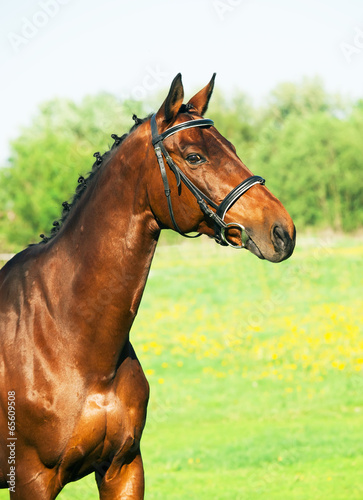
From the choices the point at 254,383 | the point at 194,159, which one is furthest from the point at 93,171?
the point at 254,383

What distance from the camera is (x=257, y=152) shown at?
46.5 metres

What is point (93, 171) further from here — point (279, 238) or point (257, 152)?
point (257, 152)

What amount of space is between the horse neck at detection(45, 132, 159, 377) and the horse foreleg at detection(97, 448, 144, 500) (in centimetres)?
63

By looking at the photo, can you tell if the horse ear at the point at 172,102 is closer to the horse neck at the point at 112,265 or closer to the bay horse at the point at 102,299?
the bay horse at the point at 102,299

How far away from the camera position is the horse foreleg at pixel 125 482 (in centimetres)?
360

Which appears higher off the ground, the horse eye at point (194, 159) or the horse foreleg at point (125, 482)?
the horse eye at point (194, 159)

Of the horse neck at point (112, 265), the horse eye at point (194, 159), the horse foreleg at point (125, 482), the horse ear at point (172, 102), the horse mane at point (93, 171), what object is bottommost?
the horse foreleg at point (125, 482)

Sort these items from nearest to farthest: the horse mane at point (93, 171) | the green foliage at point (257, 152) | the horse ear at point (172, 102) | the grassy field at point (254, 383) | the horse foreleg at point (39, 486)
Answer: the horse ear at point (172, 102), the horse foreleg at point (39, 486), the horse mane at point (93, 171), the grassy field at point (254, 383), the green foliage at point (257, 152)

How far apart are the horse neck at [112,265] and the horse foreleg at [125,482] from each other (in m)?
0.63

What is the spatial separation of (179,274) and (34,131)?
104 feet

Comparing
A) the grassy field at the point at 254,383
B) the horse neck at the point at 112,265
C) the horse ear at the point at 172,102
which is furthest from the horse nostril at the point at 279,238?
the grassy field at the point at 254,383

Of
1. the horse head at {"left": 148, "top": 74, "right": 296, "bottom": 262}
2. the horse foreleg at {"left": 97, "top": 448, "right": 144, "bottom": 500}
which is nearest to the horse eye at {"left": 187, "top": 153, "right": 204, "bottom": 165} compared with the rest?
the horse head at {"left": 148, "top": 74, "right": 296, "bottom": 262}

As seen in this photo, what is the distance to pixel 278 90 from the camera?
52.5m

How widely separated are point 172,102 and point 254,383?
8.12 meters
